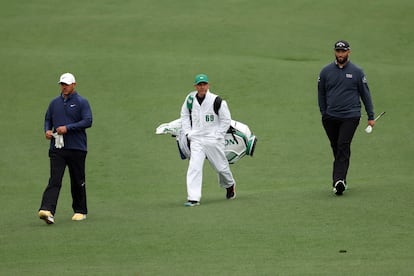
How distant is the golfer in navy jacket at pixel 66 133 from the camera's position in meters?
13.7

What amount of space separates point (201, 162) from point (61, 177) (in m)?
2.26

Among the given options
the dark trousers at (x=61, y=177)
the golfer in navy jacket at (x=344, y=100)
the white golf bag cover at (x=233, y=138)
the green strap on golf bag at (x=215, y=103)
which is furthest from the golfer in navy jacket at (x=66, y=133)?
the golfer in navy jacket at (x=344, y=100)

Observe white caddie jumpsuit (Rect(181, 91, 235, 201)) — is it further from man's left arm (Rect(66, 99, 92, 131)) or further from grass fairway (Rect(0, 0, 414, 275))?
man's left arm (Rect(66, 99, 92, 131))

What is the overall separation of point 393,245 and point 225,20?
794 inches

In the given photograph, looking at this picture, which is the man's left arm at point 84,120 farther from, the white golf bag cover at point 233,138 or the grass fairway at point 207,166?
the white golf bag cover at point 233,138

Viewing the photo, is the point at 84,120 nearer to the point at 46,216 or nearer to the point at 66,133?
the point at 66,133

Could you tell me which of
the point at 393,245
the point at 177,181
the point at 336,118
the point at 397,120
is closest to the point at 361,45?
the point at 397,120

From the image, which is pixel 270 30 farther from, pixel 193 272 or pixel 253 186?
pixel 193 272

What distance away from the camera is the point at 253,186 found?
59.0 feet

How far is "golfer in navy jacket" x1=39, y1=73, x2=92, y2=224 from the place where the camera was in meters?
13.7

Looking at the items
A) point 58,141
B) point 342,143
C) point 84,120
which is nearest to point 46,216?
point 58,141

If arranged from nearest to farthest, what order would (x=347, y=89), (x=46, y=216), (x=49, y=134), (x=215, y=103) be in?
(x=46, y=216)
(x=49, y=134)
(x=215, y=103)
(x=347, y=89)

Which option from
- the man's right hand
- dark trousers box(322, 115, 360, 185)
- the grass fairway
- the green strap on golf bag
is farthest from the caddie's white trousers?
the man's right hand

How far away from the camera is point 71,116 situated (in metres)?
13.9
